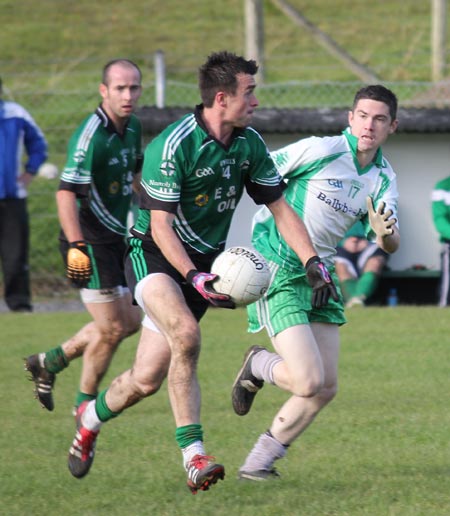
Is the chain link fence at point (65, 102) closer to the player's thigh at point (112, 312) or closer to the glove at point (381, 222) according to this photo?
the player's thigh at point (112, 312)

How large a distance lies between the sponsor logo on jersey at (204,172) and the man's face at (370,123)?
3.07 feet

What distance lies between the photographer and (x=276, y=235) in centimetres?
640

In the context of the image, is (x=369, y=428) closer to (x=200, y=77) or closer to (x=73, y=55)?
(x=200, y=77)

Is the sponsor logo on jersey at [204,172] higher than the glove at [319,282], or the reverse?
the sponsor logo on jersey at [204,172]

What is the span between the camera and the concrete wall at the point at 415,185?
14094 mm

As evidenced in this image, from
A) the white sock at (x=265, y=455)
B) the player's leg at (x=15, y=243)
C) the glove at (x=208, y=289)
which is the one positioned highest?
the glove at (x=208, y=289)

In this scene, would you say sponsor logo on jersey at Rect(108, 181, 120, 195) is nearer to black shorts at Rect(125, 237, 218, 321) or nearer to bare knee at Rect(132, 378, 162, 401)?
black shorts at Rect(125, 237, 218, 321)

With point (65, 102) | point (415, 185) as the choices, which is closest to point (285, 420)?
point (415, 185)

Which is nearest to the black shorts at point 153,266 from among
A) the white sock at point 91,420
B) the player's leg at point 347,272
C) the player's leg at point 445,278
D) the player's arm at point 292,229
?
the player's arm at point 292,229

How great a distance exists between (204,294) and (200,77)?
1.14 meters

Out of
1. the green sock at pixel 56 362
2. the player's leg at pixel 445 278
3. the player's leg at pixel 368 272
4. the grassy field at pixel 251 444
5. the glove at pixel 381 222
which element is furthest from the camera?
the player's leg at pixel 445 278

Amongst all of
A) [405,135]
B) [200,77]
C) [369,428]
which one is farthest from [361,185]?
[405,135]

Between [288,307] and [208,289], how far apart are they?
77 centimetres

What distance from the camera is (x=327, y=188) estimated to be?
20.8 feet
